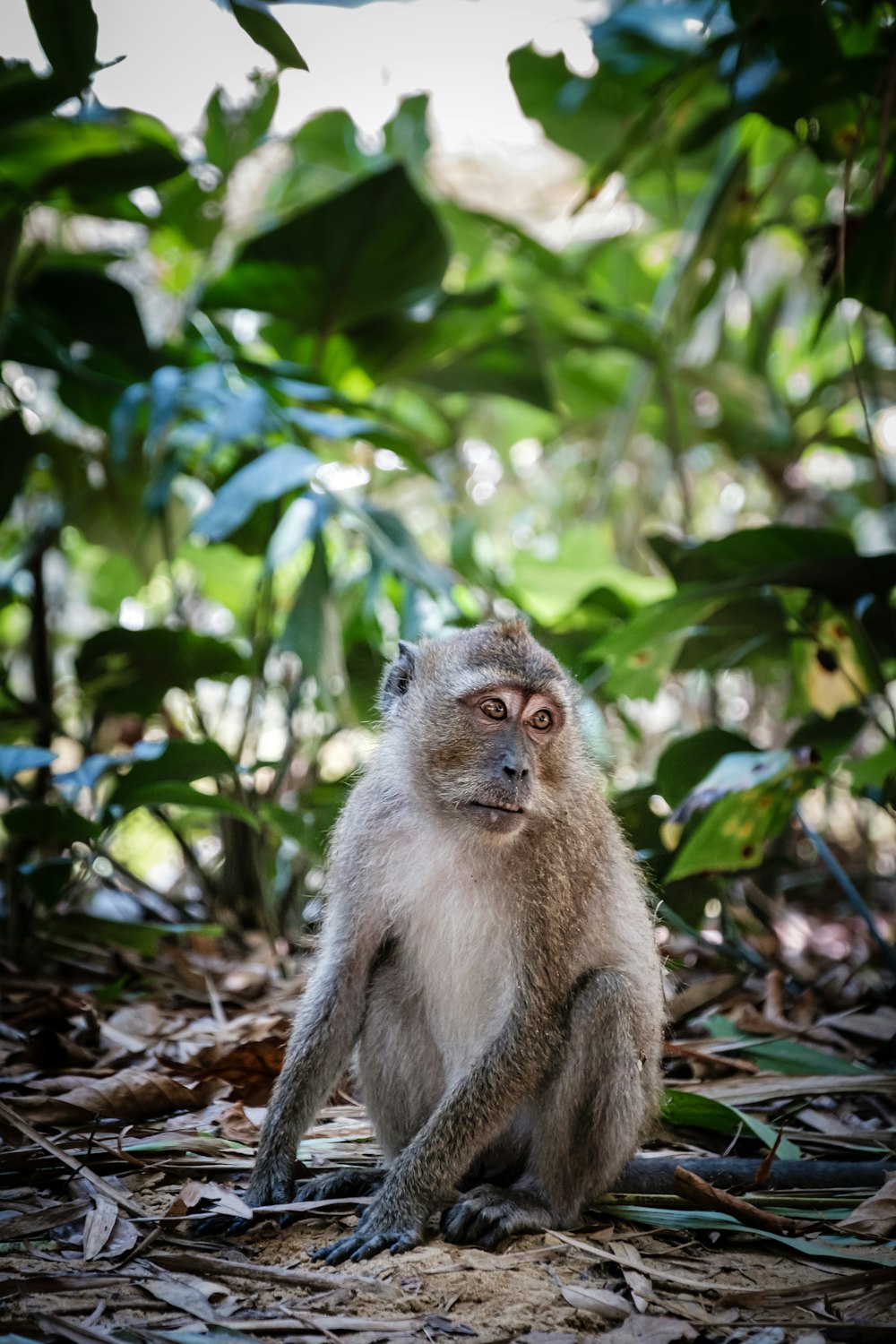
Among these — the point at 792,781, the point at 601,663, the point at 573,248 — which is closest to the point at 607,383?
the point at 573,248

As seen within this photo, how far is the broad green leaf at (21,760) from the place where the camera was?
4.61 meters

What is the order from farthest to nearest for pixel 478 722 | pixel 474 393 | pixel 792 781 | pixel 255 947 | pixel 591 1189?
pixel 474 393, pixel 255 947, pixel 792 781, pixel 478 722, pixel 591 1189

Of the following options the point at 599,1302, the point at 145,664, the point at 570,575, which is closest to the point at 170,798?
the point at 145,664

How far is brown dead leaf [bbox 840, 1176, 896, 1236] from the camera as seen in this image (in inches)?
118

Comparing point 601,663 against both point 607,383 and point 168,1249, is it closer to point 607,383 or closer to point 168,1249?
point 607,383

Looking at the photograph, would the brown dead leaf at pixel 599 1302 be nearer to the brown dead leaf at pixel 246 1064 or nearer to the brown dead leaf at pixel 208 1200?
the brown dead leaf at pixel 208 1200

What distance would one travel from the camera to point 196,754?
15.6 feet

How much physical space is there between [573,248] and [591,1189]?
7377 mm

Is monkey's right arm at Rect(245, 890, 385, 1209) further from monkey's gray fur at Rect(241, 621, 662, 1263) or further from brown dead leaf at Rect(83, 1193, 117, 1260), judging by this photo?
brown dead leaf at Rect(83, 1193, 117, 1260)

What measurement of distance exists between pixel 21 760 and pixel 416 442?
3.68 meters

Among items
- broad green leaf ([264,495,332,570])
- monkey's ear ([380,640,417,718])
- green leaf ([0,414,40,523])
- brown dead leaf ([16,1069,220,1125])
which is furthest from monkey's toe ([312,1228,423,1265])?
green leaf ([0,414,40,523])

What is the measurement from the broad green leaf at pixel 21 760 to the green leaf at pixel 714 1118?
275cm

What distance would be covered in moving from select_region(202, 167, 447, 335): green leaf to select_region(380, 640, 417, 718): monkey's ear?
2840 millimetres

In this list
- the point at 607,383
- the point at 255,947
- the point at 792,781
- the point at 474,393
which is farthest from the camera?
the point at 607,383
